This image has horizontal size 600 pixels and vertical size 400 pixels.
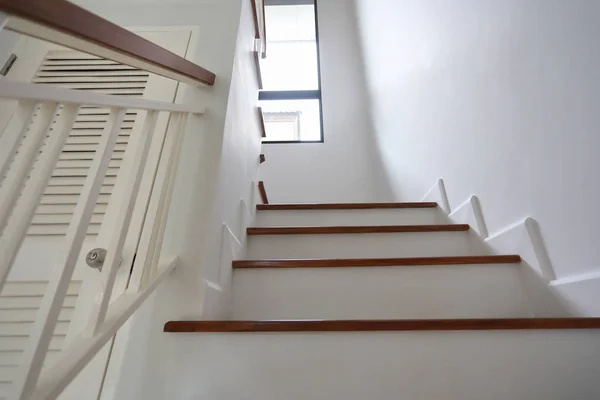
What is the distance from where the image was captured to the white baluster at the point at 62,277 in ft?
1.33

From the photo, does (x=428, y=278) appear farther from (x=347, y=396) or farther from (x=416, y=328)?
(x=347, y=396)

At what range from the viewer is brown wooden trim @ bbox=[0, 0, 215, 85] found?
1.32ft

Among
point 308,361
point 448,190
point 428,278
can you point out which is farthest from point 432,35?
point 308,361

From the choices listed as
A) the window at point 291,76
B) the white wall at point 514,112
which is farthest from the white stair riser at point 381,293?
the window at point 291,76

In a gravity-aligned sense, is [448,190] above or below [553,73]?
below

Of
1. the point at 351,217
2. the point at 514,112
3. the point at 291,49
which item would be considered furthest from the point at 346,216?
the point at 291,49

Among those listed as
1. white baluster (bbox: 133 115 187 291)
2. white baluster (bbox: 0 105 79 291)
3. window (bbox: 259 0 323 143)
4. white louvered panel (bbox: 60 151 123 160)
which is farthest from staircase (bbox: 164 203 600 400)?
window (bbox: 259 0 323 143)

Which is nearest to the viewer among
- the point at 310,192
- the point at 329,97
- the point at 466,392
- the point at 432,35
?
the point at 466,392

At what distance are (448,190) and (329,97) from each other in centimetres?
225

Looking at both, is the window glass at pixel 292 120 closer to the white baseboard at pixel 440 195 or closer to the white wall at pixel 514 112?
the white wall at pixel 514 112

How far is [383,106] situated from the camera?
9.27 ft

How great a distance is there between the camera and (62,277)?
0.46m

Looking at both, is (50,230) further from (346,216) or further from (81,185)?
(346,216)

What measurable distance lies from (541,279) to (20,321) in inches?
58.7
